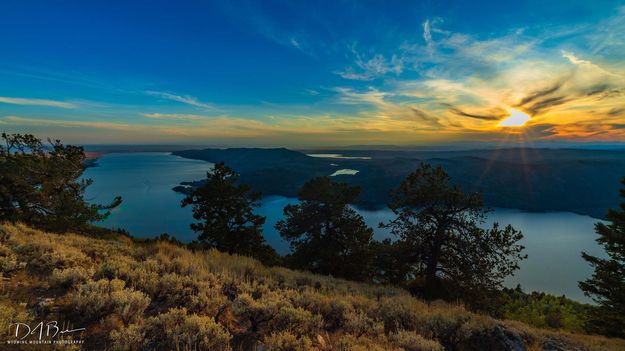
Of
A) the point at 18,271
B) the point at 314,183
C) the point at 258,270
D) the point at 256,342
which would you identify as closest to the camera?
the point at 256,342

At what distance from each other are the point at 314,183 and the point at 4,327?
63.6 feet

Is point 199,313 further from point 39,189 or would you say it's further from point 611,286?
point 611,286

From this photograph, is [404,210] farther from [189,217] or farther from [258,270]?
[189,217]

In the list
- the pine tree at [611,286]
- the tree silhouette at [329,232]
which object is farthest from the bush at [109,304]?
the pine tree at [611,286]

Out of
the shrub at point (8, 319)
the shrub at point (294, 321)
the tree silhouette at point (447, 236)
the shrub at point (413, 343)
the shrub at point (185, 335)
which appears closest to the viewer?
the shrub at point (8, 319)

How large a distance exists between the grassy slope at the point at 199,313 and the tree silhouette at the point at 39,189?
470 inches

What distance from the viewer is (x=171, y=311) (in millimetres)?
4996

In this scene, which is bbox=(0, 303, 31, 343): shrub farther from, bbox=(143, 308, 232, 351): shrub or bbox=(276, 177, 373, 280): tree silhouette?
bbox=(276, 177, 373, 280): tree silhouette

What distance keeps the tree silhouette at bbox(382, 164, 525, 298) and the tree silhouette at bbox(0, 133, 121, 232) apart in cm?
2141

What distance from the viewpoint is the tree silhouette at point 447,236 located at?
1522cm

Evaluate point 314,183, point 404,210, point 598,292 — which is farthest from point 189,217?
Answer: point 598,292

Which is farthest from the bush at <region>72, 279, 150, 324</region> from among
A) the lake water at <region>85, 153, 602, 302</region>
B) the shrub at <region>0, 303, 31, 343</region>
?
the lake water at <region>85, 153, 602, 302</region>

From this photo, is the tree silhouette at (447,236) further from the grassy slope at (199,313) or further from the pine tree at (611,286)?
the grassy slope at (199,313)

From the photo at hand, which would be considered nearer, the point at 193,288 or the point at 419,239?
the point at 193,288
